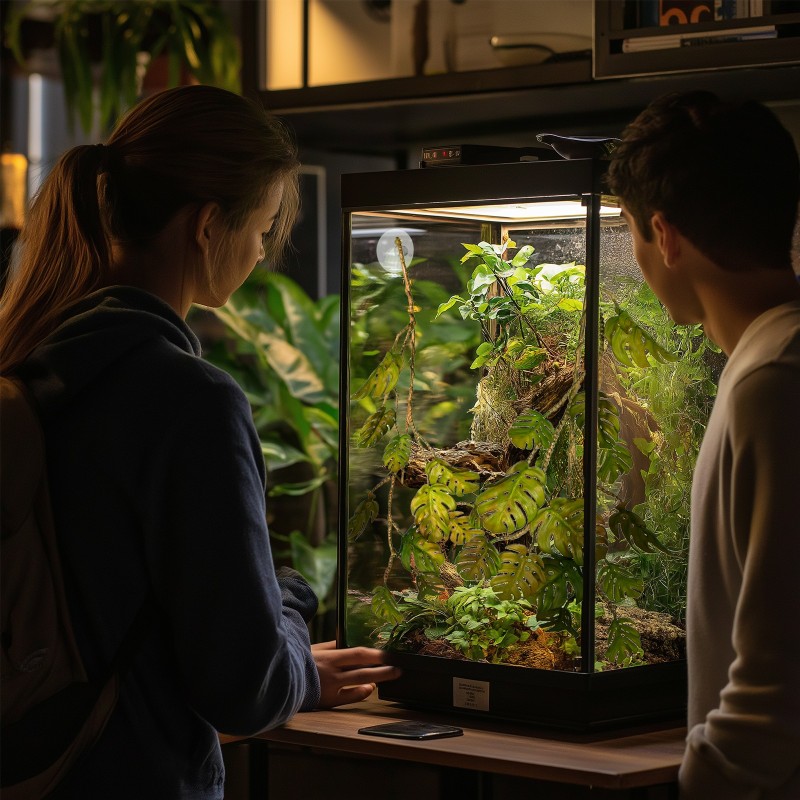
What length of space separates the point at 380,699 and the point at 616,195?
0.81 m

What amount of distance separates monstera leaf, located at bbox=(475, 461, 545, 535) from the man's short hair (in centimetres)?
41

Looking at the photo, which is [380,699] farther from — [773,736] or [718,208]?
[718,208]

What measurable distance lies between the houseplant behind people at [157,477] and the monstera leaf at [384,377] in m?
0.46

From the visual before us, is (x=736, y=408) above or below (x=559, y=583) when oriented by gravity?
above

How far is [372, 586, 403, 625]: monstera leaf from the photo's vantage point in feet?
5.61

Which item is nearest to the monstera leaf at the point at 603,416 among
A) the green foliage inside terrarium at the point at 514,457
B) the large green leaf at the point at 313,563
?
the green foliage inside terrarium at the point at 514,457

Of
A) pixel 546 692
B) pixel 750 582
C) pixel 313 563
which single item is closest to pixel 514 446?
pixel 546 692

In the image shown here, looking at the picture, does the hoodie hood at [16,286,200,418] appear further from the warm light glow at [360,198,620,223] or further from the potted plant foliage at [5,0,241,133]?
the potted plant foliage at [5,0,241,133]

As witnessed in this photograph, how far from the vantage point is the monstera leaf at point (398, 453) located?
67.1 inches

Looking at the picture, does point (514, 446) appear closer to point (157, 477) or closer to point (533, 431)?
point (533, 431)

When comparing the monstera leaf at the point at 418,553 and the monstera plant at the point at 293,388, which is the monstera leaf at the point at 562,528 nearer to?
the monstera leaf at the point at 418,553

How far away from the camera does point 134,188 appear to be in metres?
1.32

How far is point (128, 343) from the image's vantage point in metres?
1.20

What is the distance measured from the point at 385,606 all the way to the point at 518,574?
0.24m
